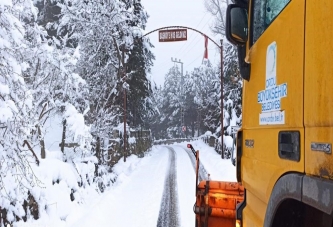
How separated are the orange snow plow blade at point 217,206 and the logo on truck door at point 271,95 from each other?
7.42 ft

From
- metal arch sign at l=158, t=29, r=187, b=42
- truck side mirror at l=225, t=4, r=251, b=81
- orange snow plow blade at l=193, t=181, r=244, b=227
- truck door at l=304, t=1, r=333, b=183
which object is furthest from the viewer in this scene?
metal arch sign at l=158, t=29, r=187, b=42

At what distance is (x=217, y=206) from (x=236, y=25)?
249 centimetres

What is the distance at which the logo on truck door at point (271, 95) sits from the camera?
6.74 feet

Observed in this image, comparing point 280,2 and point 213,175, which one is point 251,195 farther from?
point 213,175

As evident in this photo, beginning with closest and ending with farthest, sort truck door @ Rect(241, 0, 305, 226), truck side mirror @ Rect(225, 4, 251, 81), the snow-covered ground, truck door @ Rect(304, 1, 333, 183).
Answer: truck door @ Rect(304, 1, 333, 183) → truck door @ Rect(241, 0, 305, 226) → truck side mirror @ Rect(225, 4, 251, 81) → the snow-covered ground

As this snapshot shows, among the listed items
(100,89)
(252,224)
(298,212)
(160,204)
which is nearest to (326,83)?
(298,212)

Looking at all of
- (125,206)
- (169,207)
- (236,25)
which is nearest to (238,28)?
(236,25)

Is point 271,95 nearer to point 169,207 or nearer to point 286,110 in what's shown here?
point 286,110

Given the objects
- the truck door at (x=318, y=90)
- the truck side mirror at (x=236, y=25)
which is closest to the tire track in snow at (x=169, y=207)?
the truck side mirror at (x=236, y=25)

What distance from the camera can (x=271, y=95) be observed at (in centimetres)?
220

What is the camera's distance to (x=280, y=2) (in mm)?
2326

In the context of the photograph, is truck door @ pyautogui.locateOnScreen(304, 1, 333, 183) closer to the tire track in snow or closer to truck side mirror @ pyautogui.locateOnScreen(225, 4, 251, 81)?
truck side mirror @ pyautogui.locateOnScreen(225, 4, 251, 81)

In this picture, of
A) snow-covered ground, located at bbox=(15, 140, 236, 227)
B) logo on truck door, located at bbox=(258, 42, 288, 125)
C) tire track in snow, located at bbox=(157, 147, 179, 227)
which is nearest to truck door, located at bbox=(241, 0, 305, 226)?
logo on truck door, located at bbox=(258, 42, 288, 125)

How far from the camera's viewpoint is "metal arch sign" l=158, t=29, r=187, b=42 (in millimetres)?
15672
